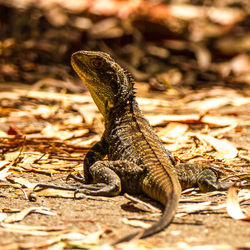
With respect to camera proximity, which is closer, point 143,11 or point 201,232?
point 201,232

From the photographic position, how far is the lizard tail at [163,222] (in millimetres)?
2662

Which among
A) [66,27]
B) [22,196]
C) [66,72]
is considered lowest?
[22,196]

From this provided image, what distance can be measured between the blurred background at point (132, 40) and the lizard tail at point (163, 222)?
23.6 feet

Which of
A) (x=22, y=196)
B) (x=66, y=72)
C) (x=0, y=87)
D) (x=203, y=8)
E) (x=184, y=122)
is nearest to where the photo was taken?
(x=22, y=196)

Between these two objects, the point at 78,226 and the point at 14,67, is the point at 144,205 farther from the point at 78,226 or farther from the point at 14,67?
the point at 14,67

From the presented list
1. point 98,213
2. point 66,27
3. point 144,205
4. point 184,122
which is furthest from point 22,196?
point 66,27

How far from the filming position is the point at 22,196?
12.7 feet

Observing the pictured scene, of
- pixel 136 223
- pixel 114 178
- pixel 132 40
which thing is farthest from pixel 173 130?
pixel 132 40

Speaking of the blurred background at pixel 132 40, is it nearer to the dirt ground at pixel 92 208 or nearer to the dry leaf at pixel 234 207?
the dirt ground at pixel 92 208

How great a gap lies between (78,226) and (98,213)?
327 mm

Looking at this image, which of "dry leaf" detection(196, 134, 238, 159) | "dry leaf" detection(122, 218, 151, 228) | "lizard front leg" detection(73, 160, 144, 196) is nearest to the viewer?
"dry leaf" detection(122, 218, 151, 228)

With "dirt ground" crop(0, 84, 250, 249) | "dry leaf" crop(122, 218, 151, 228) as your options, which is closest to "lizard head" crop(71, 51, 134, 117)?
"dirt ground" crop(0, 84, 250, 249)

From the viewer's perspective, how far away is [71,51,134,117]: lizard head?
473 cm

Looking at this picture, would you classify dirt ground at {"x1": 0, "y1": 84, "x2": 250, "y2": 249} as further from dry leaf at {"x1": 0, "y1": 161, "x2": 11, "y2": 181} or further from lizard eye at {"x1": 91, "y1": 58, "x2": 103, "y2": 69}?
lizard eye at {"x1": 91, "y1": 58, "x2": 103, "y2": 69}
